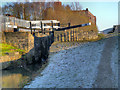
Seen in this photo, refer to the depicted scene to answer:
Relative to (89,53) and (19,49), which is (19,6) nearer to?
(19,49)

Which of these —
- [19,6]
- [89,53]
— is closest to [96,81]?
[89,53]

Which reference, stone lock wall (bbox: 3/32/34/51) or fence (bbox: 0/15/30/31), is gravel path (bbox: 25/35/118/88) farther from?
fence (bbox: 0/15/30/31)

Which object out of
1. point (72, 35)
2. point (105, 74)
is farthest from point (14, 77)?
point (72, 35)

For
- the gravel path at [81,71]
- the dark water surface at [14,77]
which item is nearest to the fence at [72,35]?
the gravel path at [81,71]

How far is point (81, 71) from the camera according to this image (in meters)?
8.14

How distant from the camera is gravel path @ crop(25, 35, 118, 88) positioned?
692 cm

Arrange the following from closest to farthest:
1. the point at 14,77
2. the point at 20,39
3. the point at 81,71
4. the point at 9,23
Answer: the point at 81,71, the point at 14,77, the point at 20,39, the point at 9,23

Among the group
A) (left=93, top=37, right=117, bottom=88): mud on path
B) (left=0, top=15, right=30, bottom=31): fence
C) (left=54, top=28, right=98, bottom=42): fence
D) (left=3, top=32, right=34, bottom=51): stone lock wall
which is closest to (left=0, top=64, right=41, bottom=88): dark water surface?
(left=3, top=32, right=34, bottom=51): stone lock wall

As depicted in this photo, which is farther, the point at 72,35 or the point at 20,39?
the point at 72,35

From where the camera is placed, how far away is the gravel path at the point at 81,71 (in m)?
6.92

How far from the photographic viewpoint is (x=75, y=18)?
2708 cm

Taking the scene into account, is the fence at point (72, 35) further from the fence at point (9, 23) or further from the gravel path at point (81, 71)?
the fence at point (9, 23)

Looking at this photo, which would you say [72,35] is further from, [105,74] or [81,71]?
[105,74]

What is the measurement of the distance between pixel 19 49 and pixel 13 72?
4085 mm
